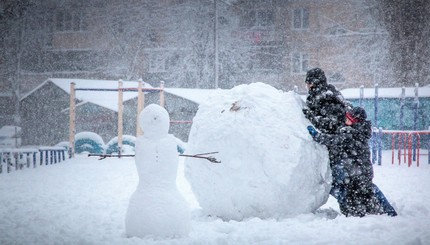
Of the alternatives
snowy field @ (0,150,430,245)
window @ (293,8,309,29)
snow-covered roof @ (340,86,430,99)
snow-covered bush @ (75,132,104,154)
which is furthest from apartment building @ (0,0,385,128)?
snowy field @ (0,150,430,245)

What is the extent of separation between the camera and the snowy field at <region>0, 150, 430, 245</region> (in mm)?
3652

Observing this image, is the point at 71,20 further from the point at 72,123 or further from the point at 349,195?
the point at 349,195

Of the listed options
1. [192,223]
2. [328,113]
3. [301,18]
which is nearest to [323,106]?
[328,113]

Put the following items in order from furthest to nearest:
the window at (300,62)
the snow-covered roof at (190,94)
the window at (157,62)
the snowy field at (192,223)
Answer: the window at (157,62) < the window at (300,62) < the snow-covered roof at (190,94) < the snowy field at (192,223)

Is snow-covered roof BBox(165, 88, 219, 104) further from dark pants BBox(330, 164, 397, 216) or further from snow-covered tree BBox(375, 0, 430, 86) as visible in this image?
dark pants BBox(330, 164, 397, 216)

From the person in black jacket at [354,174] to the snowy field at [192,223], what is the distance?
20 centimetres

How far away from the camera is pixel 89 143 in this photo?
49.1ft

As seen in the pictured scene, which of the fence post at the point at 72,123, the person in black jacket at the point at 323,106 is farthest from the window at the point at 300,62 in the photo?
the person in black jacket at the point at 323,106

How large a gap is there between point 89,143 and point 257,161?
11.7 meters

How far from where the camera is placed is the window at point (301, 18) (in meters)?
24.5

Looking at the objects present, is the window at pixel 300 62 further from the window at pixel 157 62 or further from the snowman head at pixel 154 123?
the snowman head at pixel 154 123

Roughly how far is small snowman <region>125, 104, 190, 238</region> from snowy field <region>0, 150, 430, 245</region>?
13 centimetres

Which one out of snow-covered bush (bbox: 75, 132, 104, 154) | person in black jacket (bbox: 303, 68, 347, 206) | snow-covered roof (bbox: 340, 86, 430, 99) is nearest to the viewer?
person in black jacket (bbox: 303, 68, 347, 206)

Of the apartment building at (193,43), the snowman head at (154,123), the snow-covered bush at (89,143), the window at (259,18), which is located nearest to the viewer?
the snowman head at (154,123)
